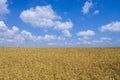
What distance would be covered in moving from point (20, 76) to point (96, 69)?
830cm

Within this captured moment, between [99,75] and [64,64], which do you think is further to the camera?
[64,64]

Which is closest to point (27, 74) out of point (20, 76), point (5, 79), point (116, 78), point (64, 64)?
point (20, 76)

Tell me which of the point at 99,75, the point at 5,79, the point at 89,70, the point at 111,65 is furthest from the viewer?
the point at 111,65

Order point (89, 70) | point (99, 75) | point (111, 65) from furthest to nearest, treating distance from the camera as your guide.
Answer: point (111, 65)
point (89, 70)
point (99, 75)

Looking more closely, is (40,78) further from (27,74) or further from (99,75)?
(99,75)

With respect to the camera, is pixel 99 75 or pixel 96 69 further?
pixel 96 69

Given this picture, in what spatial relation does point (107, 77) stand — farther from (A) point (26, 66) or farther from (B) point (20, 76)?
(A) point (26, 66)

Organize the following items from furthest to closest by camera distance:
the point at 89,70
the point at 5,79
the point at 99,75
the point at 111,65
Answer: the point at 111,65
the point at 89,70
the point at 99,75
the point at 5,79

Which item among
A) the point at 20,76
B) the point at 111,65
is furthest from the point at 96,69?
the point at 20,76

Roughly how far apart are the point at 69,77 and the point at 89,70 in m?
3.64

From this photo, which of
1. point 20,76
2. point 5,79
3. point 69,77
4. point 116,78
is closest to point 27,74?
point 20,76

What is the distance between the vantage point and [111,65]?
2581cm

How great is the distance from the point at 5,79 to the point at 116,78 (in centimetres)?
1007

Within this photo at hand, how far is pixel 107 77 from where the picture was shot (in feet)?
68.1
